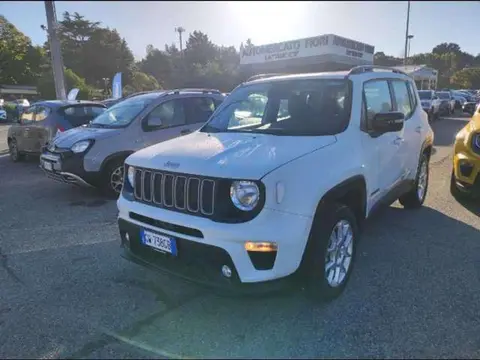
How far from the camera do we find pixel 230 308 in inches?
128

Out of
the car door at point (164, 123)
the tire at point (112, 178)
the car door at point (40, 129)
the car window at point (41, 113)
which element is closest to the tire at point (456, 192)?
the car door at point (164, 123)

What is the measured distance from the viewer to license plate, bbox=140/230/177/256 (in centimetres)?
298

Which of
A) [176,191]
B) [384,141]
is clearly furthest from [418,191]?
[176,191]

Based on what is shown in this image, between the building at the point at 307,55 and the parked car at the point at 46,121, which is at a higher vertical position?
the building at the point at 307,55

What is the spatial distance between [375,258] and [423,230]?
3.84 ft

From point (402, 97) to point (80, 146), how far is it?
4.70m

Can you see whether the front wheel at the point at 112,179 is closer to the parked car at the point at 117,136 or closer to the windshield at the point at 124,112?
the parked car at the point at 117,136

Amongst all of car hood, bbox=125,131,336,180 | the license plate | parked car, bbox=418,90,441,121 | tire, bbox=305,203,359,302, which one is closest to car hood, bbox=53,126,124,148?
car hood, bbox=125,131,336,180

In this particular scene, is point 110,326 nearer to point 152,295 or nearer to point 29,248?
point 152,295

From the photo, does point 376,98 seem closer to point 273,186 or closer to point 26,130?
point 273,186

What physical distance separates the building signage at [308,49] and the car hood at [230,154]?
69.5 ft

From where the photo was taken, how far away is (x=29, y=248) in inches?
180

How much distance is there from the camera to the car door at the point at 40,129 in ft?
29.7

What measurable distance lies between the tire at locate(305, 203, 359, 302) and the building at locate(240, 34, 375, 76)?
61.1 ft
